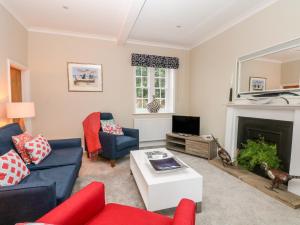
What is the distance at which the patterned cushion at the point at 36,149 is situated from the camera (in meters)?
1.95

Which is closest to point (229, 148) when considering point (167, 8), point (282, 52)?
point (282, 52)

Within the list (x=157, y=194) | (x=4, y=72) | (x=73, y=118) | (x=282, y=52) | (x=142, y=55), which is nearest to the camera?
(x=157, y=194)

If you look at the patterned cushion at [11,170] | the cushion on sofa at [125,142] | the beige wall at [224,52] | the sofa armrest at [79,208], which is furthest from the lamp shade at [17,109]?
the beige wall at [224,52]

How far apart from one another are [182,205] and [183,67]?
3975mm

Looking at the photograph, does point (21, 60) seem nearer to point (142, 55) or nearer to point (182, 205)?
point (142, 55)

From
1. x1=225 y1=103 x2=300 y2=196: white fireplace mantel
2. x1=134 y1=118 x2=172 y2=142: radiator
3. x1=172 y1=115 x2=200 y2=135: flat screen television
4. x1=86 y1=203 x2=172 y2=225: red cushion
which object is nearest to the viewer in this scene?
x1=86 y1=203 x2=172 y2=225: red cushion

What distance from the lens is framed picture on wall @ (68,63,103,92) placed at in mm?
3635

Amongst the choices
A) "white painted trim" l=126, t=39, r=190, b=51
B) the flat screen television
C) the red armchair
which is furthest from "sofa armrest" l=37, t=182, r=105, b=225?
"white painted trim" l=126, t=39, r=190, b=51

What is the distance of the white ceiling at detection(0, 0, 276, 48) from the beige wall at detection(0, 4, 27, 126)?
171 mm

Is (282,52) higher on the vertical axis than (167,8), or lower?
lower

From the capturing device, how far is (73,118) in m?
3.71

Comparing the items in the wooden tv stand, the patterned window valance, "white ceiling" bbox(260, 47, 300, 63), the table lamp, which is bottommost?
the wooden tv stand

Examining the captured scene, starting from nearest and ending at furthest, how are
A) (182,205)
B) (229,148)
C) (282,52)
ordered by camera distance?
(182,205)
(282,52)
(229,148)

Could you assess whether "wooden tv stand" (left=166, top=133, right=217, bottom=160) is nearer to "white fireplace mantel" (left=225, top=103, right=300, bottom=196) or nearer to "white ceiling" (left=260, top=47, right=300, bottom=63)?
"white fireplace mantel" (left=225, top=103, right=300, bottom=196)
